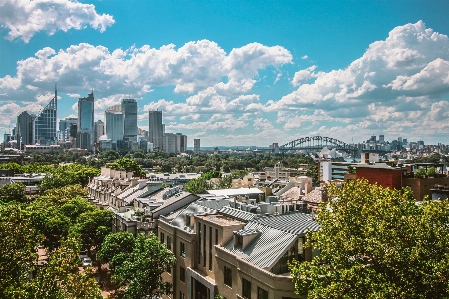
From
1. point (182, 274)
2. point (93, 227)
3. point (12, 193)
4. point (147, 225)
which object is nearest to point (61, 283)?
point (182, 274)

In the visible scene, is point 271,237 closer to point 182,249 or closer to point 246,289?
point 246,289

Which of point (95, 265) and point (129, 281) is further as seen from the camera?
point (95, 265)

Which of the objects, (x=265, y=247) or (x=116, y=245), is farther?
(x=116, y=245)

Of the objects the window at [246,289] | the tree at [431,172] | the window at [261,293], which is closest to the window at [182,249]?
the window at [246,289]

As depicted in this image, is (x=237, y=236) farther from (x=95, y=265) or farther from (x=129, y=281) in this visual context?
(x=95, y=265)

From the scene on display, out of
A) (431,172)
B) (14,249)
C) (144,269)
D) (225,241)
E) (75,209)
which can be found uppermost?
(431,172)

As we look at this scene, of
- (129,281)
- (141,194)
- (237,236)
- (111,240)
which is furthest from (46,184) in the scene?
(237,236)

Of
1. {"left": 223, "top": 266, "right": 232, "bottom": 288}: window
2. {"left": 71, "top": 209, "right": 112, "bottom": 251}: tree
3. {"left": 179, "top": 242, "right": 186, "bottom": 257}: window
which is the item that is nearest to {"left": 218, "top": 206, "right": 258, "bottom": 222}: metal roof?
{"left": 179, "top": 242, "right": 186, "bottom": 257}: window
